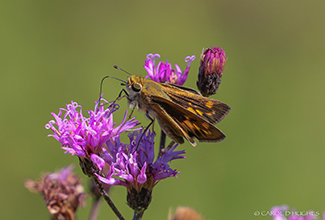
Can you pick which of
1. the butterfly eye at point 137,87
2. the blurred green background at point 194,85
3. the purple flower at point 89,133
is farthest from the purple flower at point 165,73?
the blurred green background at point 194,85

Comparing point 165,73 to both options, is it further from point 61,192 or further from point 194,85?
point 194,85

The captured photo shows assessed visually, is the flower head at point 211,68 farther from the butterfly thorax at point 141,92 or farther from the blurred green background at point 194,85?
the blurred green background at point 194,85

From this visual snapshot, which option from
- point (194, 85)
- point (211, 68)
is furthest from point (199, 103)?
point (194, 85)

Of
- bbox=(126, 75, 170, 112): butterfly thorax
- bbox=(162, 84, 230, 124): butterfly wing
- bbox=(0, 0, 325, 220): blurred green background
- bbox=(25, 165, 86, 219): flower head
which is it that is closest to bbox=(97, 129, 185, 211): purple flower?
bbox=(126, 75, 170, 112): butterfly thorax

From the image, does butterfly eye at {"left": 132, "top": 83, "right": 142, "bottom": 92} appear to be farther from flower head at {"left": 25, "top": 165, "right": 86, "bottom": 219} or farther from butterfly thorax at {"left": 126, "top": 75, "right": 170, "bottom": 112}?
flower head at {"left": 25, "top": 165, "right": 86, "bottom": 219}

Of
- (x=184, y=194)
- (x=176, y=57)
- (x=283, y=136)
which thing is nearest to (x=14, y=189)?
(x=184, y=194)

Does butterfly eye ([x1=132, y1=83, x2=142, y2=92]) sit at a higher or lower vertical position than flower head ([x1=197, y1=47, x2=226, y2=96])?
higher
